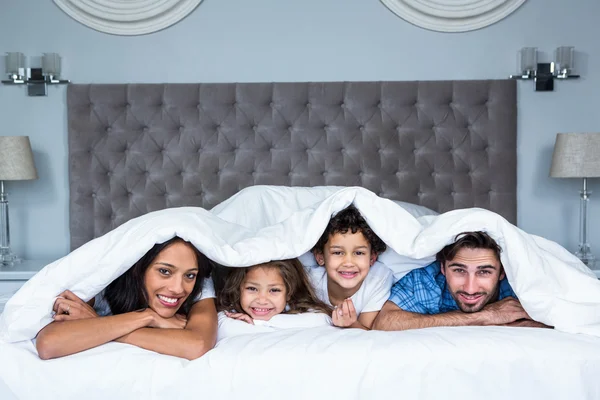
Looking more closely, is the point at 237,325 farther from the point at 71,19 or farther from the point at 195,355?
the point at 71,19

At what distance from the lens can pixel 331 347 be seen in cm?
147

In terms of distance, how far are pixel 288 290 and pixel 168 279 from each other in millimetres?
362

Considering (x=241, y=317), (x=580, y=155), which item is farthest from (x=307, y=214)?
(x=580, y=155)

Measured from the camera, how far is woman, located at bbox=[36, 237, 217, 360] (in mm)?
1481

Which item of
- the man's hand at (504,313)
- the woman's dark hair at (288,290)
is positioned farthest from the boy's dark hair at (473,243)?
the woman's dark hair at (288,290)

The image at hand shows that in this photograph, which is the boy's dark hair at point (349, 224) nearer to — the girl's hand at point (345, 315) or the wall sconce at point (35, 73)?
the girl's hand at point (345, 315)

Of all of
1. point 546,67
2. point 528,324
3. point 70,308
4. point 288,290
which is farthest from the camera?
point 546,67

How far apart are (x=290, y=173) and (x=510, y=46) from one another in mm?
1362

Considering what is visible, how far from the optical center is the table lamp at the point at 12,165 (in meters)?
2.99

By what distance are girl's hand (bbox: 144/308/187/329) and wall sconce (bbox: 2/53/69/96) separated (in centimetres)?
209

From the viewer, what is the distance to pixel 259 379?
1414 mm

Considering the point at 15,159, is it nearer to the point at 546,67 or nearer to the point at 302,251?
the point at 302,251

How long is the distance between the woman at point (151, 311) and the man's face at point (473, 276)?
2.30 feet

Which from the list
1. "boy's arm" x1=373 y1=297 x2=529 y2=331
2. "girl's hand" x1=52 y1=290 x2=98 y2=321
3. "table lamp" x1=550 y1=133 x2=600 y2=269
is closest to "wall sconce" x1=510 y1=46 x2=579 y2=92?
"table lamp" x1=550 y1=133 x2=600 y2=269
